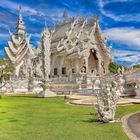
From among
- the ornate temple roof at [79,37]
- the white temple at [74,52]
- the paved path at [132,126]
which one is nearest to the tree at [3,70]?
the white temple at [74,52]

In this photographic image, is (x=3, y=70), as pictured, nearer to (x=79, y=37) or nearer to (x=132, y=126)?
(x=79, y=37)

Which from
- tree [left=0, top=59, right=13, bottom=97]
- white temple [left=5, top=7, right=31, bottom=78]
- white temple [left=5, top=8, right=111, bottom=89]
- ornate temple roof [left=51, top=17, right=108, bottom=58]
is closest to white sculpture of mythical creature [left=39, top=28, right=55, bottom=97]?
tree [left=0, top=59, right=13, bottom=97]

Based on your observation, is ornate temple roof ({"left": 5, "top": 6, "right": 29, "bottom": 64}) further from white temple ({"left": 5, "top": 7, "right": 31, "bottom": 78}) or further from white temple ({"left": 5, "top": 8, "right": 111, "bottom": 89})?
→ white temple ({"left": 5, "top": 8, "right": 111, "bottom": 89})

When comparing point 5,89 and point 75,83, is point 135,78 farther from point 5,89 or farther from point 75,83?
point 5,89

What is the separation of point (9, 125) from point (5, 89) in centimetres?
2561

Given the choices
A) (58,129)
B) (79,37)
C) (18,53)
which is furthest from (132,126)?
(18,53)

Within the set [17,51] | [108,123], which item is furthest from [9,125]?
[17,51]

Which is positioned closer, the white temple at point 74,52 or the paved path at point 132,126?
the paved path at point 132,126

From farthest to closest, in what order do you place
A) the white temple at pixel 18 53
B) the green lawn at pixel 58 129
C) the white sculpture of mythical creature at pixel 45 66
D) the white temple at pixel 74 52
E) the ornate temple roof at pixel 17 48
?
the ornate temple roof at pixel 17 48
the white temple at pixel 18 53
the white temple at pixel 74 52
the white sculpture of mythical creature at pixel 45 66
the green lawn at pixel 58 129

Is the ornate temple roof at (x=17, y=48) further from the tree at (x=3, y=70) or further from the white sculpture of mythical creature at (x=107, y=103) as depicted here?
the white sculpture of mythical creature at (x=107, y=103)

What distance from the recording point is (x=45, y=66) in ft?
91.7

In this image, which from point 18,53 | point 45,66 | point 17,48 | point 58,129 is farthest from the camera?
point 17,48

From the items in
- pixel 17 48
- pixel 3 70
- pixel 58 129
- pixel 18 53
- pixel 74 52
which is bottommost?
pixel 58 129

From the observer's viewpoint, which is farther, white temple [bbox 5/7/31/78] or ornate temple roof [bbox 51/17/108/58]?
white temple [bbox 5/7/31/78]
